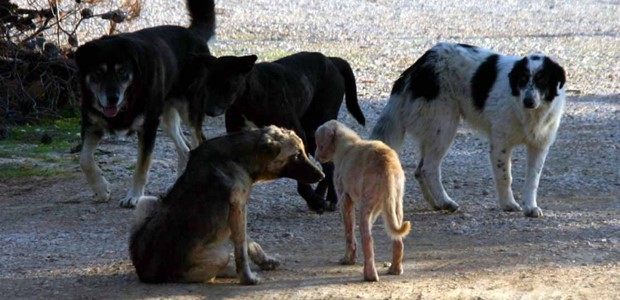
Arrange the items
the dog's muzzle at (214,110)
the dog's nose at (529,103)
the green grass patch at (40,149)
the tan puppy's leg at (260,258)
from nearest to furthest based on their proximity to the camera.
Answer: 1. the tan puppy's leg at (260,258)
2. the dog's muzzle at (214,110)
3. the dog's nose at (529,103)
4. the green grass patch at (40,149)

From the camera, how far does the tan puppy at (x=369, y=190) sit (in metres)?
7.71

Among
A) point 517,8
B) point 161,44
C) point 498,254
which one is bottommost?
point 517,8

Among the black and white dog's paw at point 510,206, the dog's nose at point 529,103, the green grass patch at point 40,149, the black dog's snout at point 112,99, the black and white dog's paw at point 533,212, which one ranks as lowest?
the green grass patch at point 40,149

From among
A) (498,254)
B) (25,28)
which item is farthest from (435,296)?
(25,28)

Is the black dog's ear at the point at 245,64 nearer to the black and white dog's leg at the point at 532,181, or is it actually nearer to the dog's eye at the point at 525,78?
the dog's eye at the point at 525,78

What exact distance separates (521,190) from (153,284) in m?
4.71

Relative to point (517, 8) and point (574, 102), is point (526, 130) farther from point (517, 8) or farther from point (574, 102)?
point (517, 8)

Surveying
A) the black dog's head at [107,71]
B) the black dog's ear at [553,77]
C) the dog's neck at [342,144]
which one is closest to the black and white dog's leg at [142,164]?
the black dog's head at [107,71]

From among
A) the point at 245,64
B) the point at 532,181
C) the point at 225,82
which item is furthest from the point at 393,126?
the point at 225,82

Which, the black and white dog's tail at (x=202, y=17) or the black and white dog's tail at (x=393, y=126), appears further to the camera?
the black and white dog's tail at (x=202, y=17)

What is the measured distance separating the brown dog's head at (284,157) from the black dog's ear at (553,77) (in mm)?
2932

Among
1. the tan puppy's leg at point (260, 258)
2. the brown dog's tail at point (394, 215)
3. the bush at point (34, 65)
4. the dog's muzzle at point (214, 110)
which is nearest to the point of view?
the brown dog's tail at point (394, 215)

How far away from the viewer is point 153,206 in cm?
798

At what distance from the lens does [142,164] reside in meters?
10.8
